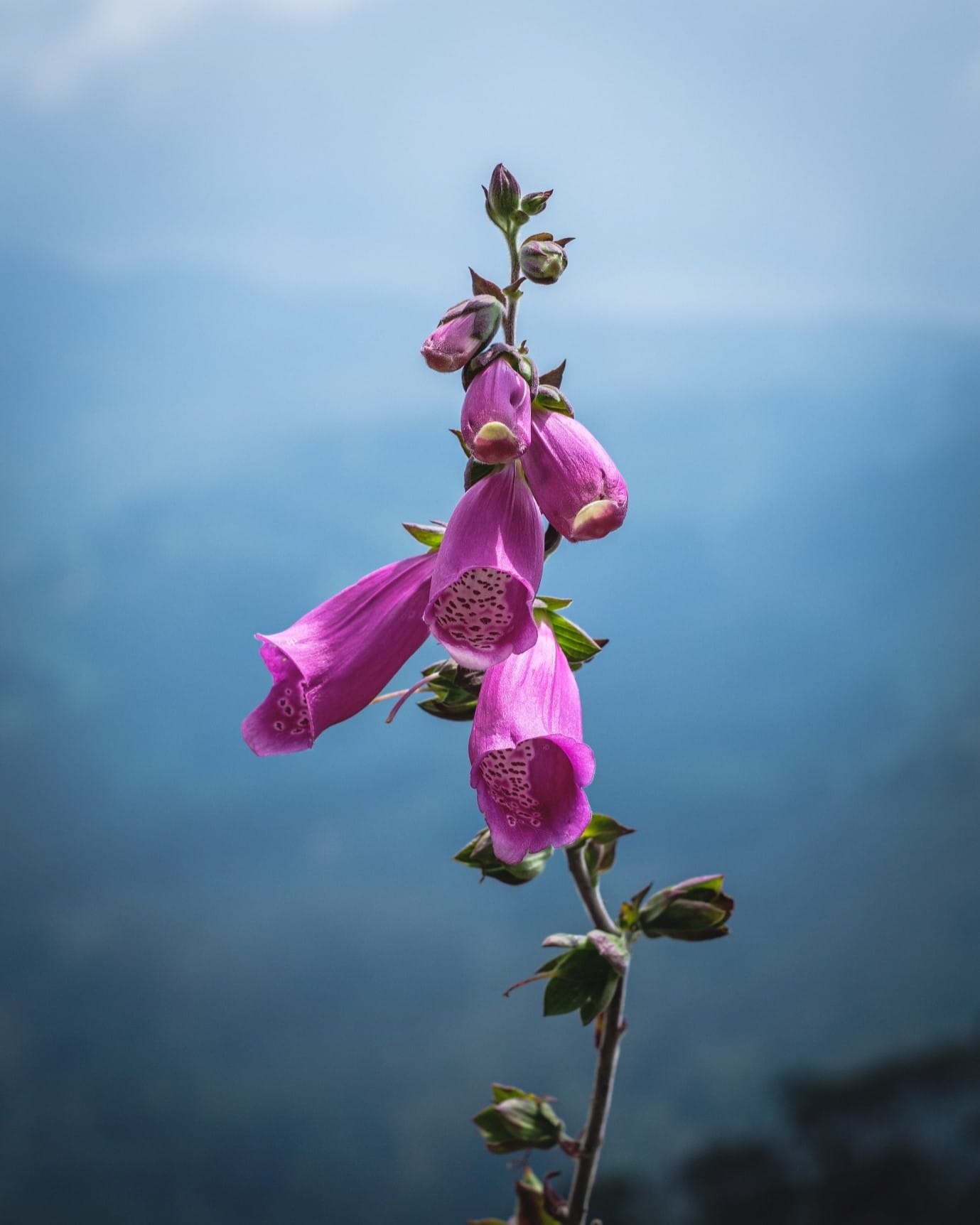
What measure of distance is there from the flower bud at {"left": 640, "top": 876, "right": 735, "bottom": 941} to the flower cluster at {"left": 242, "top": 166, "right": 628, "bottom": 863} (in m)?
0.16

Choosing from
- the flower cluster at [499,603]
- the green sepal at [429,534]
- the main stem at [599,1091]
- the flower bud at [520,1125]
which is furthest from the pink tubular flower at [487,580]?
the flower bud at [520,1125]

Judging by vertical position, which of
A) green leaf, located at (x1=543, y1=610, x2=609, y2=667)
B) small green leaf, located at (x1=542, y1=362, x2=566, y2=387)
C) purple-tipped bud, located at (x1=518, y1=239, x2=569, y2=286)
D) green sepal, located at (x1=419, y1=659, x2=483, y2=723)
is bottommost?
green sepal, located at (x1=419, y1=659, x2=483, y2=723)

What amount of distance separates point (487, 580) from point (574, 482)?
0.23 ft

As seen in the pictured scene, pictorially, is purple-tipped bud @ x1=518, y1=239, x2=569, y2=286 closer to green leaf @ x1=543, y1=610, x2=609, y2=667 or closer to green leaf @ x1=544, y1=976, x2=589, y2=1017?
green leaf @ x1=543, y1=610, x2=609, y2=667

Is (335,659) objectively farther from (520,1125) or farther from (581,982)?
(520,1125)

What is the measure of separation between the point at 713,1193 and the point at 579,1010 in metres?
2.29

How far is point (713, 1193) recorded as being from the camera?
2629 mm

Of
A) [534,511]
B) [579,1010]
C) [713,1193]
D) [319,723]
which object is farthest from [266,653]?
[713,1193]

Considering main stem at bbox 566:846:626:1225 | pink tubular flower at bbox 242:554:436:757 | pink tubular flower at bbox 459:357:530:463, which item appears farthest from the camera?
main stem at bbox 566:846:626:1225

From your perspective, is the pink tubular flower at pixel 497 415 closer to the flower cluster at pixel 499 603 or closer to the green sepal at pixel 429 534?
the flower cluster at pixel 499 603

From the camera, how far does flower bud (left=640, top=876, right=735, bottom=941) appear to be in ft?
2.40

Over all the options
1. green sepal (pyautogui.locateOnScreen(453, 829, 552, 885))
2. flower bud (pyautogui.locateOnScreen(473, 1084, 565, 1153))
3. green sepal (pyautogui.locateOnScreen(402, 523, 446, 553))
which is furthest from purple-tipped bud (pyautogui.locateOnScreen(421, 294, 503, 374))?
flower bud (pyautogui.locateOnScreen(473, 1084, 565, 1153))

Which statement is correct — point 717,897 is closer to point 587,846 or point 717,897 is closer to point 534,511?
point 587,846

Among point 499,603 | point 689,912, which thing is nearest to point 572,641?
point 499,603
